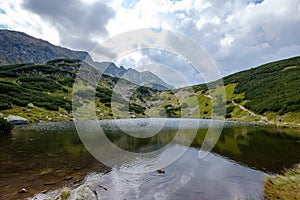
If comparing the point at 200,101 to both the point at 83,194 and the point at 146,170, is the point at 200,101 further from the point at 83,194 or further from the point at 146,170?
the point at 83,194

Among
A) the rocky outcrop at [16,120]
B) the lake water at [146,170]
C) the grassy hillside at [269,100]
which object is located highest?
the grassy hillside at [269,100]

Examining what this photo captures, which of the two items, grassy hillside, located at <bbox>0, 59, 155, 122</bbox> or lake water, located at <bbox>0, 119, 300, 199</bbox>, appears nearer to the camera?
lake water, located at <bbox>0, 119, 300, 199</bbox>

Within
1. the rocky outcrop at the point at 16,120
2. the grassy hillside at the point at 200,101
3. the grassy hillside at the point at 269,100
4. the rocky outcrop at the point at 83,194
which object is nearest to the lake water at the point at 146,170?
the rocky outcrop at the point at 83,194

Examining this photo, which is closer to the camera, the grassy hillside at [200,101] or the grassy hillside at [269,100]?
the grassy hillside at [269,100]

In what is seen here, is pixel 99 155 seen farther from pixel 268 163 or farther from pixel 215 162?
pixel 268 163

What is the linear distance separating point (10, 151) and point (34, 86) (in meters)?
134

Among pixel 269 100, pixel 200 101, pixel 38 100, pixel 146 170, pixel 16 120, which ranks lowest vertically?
pixel 146 170

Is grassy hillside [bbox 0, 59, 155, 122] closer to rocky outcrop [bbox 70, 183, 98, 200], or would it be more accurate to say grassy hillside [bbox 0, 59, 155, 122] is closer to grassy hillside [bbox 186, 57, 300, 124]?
grassy hillside [bbox 186, 57, 300, 124]

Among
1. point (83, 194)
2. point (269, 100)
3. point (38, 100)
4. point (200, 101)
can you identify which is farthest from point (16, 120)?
point (200, 101)

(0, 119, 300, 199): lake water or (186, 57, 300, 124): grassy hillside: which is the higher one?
(186, 57, 300, 124): grassy hillside

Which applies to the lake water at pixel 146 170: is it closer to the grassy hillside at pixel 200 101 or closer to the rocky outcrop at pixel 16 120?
the rocky outcrop at pixel 16 120

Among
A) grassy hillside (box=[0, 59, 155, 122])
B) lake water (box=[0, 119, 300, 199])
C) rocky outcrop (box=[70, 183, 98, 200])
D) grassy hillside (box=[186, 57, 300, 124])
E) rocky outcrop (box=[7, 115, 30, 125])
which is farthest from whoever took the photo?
grassy hillside (box=[0, 59, 155, 122])

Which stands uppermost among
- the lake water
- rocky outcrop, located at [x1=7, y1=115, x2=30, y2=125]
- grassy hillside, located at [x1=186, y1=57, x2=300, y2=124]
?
grassy hillside, located at [x1=186, y1=57, x2=300, y2=124]

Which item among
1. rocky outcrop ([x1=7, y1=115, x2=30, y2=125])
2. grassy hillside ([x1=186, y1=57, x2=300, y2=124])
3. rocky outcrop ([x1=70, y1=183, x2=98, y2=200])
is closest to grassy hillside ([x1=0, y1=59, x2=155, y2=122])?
rocky outcrop ([x1=7, y1=115, x2=30, y2=125])
